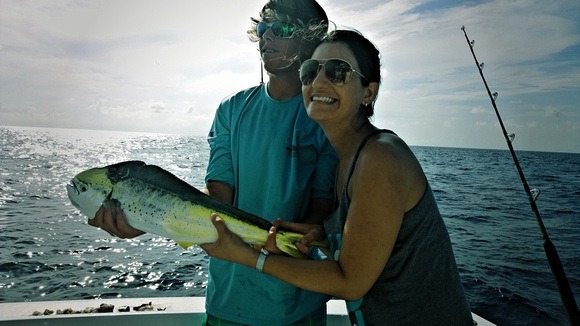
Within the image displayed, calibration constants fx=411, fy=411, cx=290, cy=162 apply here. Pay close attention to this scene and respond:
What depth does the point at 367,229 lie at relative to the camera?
5.66ft

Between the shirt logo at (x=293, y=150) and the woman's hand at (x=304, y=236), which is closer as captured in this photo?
the woman's hand at (x=304, y=236)

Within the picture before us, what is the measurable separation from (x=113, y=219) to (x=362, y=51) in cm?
167

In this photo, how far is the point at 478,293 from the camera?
11758 mm

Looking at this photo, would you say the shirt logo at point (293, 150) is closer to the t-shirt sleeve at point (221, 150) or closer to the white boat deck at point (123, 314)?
the t-shirt sleeve at point (221, 150)

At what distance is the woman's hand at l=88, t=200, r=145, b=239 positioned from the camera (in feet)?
7.53

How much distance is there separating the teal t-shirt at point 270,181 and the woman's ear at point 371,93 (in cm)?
42

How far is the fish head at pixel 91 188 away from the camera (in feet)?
7.49

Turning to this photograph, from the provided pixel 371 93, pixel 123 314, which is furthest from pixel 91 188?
pixel 123 314

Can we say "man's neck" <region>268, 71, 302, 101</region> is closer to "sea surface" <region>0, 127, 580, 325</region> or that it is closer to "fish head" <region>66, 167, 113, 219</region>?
"fish head" <region>66, 167, 113, 219</region>

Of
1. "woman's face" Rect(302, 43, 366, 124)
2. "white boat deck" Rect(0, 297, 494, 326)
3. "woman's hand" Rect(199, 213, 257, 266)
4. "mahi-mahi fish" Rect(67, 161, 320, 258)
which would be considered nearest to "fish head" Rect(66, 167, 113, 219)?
"mahi-mahi fish" Rect(67, 161, 320, 258)

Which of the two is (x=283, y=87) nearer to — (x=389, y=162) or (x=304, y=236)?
(x=304, y=236)

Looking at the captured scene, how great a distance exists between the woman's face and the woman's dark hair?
1.1 inches

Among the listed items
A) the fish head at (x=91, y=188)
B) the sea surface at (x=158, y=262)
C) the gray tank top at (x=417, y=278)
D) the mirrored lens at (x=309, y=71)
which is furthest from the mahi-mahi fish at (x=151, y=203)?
the sea surface at (x=158, y=262)

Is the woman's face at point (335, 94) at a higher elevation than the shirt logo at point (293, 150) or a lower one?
higher
